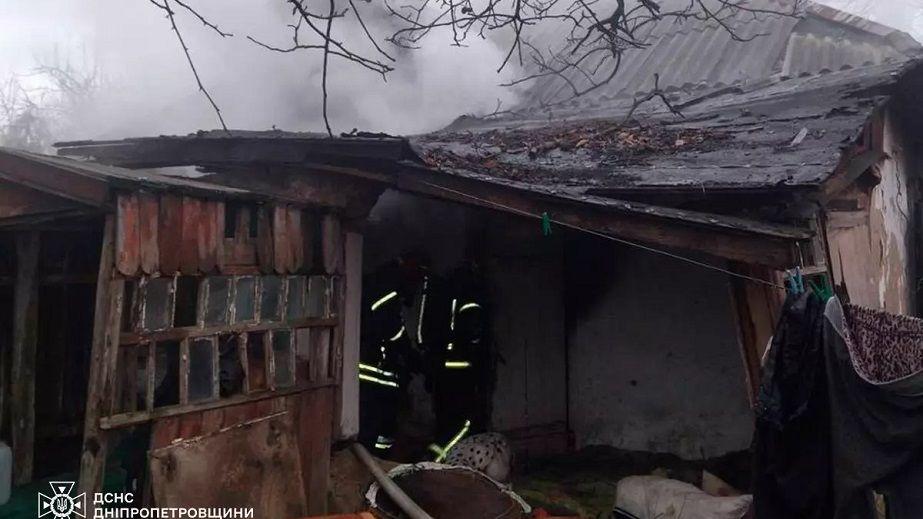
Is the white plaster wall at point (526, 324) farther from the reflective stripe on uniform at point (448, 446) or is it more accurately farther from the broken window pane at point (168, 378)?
the broken window pane at point (168, 378)

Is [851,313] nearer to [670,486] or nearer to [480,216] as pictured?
[670,486]

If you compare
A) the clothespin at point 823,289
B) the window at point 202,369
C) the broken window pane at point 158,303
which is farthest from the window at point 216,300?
the clothespin at point 823,289

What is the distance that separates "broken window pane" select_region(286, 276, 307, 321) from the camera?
4715mm

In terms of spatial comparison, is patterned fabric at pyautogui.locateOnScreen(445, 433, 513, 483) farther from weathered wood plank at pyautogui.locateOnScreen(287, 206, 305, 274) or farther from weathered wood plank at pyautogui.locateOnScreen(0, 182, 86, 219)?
weathered wood plank at pyautogui.locateOnScreen(0, 182, 86, 219)

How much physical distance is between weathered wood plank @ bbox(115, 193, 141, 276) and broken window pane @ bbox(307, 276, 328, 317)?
1.40 m

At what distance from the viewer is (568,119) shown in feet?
29.0

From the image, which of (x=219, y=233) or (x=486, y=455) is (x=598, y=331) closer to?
(x=486, y=455)

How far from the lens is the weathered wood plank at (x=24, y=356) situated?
478 cm

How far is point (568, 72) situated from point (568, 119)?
296cm

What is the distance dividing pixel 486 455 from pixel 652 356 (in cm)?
178

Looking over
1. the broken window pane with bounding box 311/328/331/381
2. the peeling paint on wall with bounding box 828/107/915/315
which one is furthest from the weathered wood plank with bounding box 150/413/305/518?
the peeling paint on wall with bounding box 828/107/915/315

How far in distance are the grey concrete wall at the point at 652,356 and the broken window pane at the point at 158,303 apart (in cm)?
404

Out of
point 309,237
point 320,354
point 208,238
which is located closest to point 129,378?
point 208,238

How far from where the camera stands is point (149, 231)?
377cm
